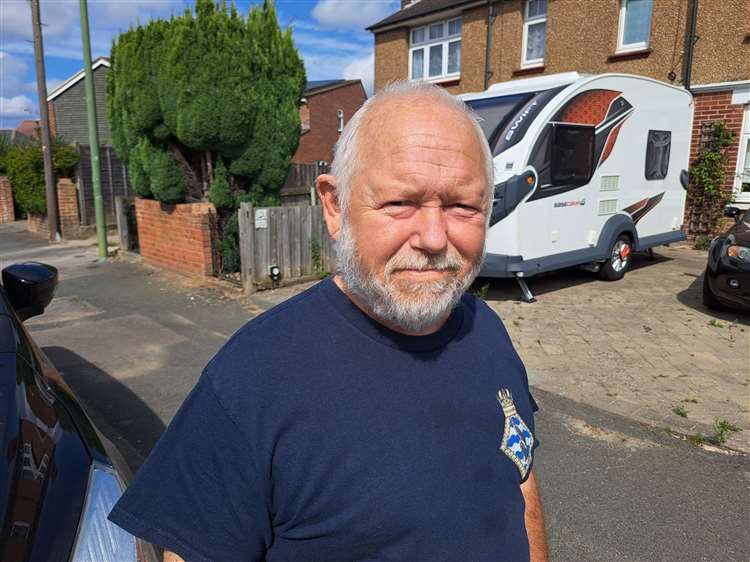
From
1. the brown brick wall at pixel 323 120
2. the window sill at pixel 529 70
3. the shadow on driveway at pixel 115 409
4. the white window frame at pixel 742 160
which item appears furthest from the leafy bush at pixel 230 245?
the brown brick wall at pixel 323 120

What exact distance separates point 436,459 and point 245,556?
18.0 inches

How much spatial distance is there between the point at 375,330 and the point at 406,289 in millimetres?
128

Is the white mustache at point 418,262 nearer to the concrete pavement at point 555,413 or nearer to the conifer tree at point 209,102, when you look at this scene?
the concrete pavement at point 555,413

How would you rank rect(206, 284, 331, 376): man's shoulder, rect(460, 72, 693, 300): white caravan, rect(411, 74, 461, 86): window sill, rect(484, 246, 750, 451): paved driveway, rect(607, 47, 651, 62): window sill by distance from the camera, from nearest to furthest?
rect(206, 284, 331, 376): man's shoulder → rect(484, 246, 750, 451): paved driveway → rect(460, 72, 693, 300): white caravan → rect(607, 47, 651, 62): window sill → rect(411, 74, 461, 86): window sill

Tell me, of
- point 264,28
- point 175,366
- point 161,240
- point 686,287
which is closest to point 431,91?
point 175,366

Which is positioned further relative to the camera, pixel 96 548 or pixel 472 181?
pixel 96 548

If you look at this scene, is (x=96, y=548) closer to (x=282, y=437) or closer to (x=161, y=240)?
(x=282, y=437)

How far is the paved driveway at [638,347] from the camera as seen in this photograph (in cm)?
432

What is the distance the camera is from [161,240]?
926 cm

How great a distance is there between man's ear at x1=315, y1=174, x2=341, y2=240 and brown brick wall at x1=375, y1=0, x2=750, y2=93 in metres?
8.60

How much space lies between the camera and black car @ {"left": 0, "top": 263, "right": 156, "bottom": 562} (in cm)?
146

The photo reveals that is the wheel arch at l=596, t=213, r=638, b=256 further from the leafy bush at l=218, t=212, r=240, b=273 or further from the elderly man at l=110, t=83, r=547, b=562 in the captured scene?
the elderly man at l=110, t=83, r=547, b=562

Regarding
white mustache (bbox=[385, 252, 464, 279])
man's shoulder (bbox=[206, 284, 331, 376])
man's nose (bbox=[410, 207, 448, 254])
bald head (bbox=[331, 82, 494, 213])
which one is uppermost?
bald head (bbox=[331, 82, 494, 213])

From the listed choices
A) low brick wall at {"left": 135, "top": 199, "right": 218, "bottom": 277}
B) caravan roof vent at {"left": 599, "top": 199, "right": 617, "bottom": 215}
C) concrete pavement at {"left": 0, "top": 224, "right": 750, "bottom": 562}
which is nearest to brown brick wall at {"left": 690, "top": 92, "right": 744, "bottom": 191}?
caravan roof vent at {"left": 599, "top": 199, "right": 617, "bottom": 215}
